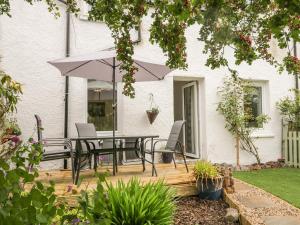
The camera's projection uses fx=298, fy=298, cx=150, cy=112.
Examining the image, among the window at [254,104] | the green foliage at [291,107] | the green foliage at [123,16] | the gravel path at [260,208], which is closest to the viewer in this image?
the green foliage at [123,16]

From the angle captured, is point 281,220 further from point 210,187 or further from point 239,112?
point 239,112

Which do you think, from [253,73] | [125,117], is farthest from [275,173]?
[125,117]

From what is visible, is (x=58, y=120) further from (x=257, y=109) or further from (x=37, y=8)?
(x=257, y=109)

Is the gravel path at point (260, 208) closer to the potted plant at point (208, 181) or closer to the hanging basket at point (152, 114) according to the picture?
the potted plant at point (208, 181)

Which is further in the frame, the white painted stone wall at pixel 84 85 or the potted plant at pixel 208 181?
the white painted stone wall at pixel 84 85

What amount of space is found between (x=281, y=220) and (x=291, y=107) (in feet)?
19.0

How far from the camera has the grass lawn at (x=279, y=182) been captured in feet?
15.5

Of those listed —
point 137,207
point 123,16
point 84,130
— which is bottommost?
point 137,207

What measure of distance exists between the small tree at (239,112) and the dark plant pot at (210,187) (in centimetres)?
382

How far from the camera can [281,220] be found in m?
3.46

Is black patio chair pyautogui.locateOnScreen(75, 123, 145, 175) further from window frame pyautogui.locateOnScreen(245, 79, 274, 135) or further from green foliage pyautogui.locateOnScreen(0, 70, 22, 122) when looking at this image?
window frame pyautogui.locateOnScreen(245, 79, 274, 135)

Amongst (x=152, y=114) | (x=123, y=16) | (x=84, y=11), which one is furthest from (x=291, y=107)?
(x=123, y=16)

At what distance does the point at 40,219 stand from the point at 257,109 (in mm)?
8819

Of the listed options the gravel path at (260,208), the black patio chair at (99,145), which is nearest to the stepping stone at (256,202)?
the gravel path at (260,208)
